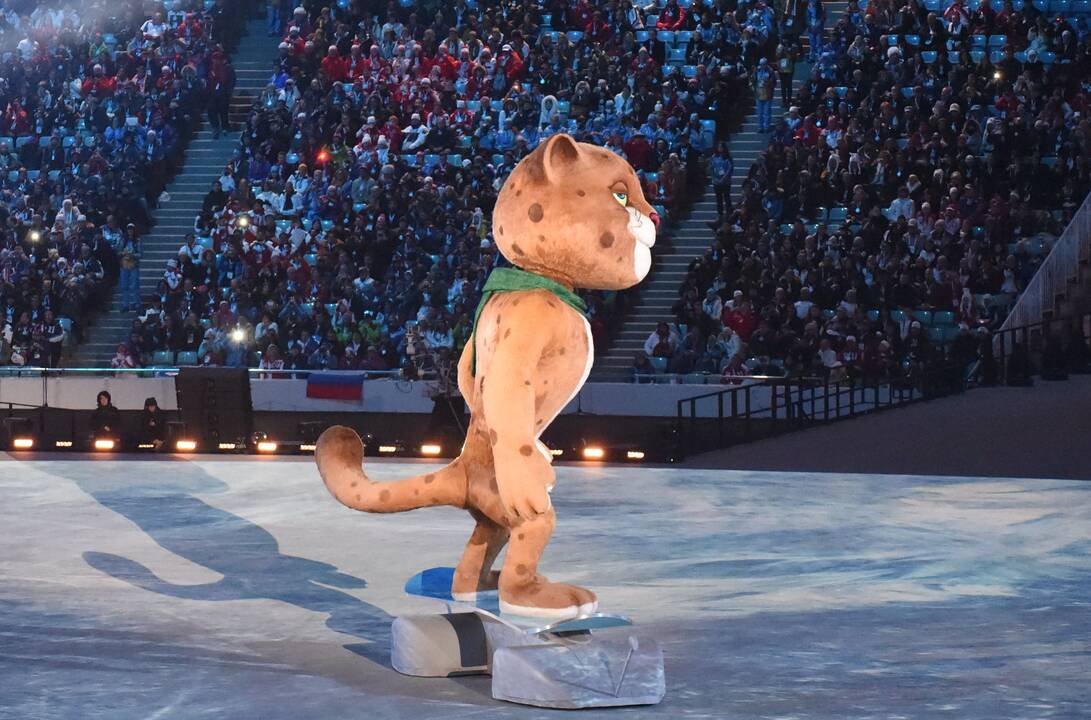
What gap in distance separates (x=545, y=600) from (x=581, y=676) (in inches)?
15.1

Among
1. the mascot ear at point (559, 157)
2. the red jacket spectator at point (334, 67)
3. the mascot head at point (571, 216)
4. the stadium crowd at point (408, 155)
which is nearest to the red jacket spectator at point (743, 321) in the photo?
the stadium crowd at point (408, 155)

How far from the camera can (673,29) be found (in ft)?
76.1

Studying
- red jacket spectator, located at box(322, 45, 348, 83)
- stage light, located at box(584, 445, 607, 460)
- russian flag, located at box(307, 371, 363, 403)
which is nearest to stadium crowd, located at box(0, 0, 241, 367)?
red jacket spectator, located at box(322, 45, 348, 83)

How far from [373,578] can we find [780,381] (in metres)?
9.26

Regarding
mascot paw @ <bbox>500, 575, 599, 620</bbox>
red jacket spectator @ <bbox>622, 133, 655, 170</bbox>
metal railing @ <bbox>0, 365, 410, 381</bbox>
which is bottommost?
mascot paw @ <bbox>500, 575, 599, 620</bbox>

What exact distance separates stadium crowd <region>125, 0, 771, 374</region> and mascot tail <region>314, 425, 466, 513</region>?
38.0ft

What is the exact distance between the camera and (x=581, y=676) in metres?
4.76

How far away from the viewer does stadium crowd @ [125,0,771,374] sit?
1938 centimetres

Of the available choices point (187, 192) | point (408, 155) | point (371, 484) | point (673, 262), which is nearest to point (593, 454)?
point (371, 484)

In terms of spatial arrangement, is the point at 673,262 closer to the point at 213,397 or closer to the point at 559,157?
the point at 213,397

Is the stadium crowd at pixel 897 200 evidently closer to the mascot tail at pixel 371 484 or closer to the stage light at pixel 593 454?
the stage light at pixel 593 454

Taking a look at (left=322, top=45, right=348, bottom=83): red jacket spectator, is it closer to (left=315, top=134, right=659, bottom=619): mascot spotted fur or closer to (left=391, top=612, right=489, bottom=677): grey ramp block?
(left=315, top=134, right=659, bottom=619): mascot spotted fur

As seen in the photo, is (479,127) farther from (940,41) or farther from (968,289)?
(968,289)

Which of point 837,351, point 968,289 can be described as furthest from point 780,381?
point 968,289
